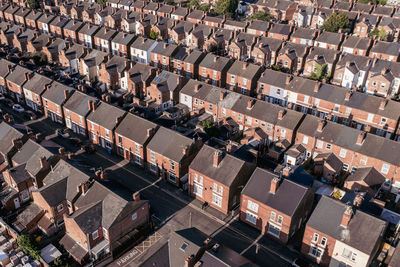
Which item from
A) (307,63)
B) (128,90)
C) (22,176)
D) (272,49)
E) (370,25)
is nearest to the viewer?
(22,176)

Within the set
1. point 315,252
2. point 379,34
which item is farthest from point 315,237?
point 379,34

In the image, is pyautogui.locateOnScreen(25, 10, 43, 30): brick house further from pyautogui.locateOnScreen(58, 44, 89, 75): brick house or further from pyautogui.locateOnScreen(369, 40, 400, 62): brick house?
pyautogui.locateOnScreen(369, 40, 400, 62): brick house

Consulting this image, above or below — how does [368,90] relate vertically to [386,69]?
below

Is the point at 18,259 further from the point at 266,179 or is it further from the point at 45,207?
the point at 266,179

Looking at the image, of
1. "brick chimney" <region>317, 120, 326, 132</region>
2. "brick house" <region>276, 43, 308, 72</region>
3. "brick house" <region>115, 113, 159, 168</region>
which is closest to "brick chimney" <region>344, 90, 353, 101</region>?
"brick chimney" <region>317, 120, 326, 132</region>

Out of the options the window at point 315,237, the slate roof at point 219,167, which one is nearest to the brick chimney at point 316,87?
the slate roof at point 219,167

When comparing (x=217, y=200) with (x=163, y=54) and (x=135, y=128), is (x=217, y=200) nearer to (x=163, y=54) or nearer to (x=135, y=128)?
(x=135, y=128)

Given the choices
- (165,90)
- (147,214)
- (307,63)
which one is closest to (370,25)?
(307,63)
